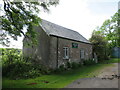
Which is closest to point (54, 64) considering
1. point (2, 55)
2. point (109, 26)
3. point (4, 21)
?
point (2, 55)

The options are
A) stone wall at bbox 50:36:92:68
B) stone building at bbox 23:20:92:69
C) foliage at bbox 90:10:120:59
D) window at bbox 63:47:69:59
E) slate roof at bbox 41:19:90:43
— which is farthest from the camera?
foliage at bbox 90:10:120:59

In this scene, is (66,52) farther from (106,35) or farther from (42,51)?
(106,35)

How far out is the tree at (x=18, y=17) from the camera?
245 inches

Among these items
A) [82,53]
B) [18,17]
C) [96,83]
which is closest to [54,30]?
[18,17]

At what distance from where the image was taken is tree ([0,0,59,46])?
622cm

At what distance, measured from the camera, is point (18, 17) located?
6.87m

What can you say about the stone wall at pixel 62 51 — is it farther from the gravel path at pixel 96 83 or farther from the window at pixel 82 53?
the gravel path at pixel 96 83

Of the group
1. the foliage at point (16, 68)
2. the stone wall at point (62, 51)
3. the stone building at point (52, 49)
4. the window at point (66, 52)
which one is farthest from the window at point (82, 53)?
the foliage at point (16, 68)

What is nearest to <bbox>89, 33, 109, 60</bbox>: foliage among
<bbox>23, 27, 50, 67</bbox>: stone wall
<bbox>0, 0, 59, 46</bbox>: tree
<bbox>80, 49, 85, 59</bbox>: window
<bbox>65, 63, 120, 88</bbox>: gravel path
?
<bbox>80, 49, 85, 59</bbox>: window

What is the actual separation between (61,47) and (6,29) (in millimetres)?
6920

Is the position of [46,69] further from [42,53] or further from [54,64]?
[42,53]

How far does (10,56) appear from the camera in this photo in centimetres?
995

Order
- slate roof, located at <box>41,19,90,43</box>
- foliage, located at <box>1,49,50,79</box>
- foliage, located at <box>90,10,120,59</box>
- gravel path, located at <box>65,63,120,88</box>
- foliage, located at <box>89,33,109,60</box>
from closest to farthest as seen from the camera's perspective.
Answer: gravel path, located at <box>65,63,120,88</box>
foliage, located at <box>1,49,50,79</box>
slate roof, located at <box>41,19,90,43</box>
foliage, located at <box>90,10,120,59</box>
foliage, located at <box>89,33,109,60</box>

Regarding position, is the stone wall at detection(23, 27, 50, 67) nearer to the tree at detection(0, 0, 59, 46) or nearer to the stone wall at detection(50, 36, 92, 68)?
the stone wall at detection(50, 36, 92, 68)
